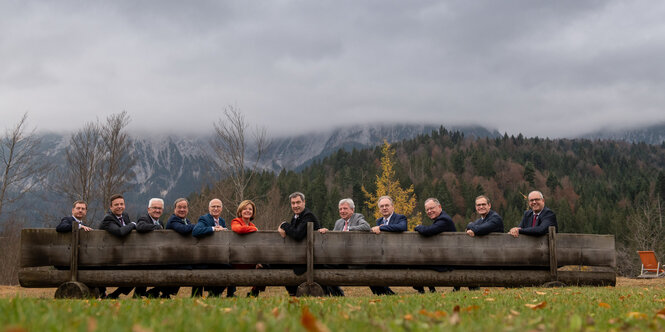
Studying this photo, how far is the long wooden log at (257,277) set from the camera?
8.48 metres

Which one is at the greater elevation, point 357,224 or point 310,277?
point 357,224

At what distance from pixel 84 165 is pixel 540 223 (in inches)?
1126

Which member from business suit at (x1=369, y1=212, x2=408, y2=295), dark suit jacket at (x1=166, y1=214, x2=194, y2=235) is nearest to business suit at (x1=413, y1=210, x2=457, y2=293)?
business suit at (x1=369, y1=212, x2=408, y2=295)

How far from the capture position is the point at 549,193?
14288cm

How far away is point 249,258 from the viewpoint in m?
8.54

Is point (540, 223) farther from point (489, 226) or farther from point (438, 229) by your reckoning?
point (438, 229)

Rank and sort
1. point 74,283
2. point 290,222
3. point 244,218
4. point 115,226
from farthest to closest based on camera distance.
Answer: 1. point 244,218
2. point 290,222
3. point 115,226
4. point 74,283

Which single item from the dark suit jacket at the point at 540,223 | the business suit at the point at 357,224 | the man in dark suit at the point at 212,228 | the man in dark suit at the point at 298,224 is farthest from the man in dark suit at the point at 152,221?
the dark suit jacket at the point at 540,223

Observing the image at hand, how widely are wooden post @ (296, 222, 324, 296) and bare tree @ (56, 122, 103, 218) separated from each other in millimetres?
25269

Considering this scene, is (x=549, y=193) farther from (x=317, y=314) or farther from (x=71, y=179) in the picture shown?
(x=317, y=314)

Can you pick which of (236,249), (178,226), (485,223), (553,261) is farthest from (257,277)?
(553,261)

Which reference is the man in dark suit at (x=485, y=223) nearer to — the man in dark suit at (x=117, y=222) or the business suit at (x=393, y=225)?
the business suit at (x=393, y=225)

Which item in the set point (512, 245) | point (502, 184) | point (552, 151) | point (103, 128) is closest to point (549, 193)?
point (502, 184)

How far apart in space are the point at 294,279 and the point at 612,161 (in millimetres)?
218881
